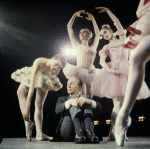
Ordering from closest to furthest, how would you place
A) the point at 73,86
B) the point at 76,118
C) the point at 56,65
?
the point at 76,118 < the point at 73,86 < the point at 56,65

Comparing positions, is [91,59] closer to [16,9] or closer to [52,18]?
[52,18]

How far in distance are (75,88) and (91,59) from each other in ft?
1.92

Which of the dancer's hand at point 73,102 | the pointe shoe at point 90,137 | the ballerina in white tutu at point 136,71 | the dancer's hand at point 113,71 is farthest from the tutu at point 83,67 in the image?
the ballerina in white tutu at point 136,71

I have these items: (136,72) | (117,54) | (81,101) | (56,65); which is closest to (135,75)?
(136,72)

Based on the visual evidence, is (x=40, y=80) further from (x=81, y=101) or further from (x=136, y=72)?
(x=136, y=72)

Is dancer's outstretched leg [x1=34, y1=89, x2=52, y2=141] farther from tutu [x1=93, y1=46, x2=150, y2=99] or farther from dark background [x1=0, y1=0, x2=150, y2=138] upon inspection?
dark background [x1=0, y1=0, x2=150, y2=138]

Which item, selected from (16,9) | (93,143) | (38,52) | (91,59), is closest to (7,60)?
(38,52)

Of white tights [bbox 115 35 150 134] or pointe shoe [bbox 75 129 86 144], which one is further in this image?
pointe shoe [bbox 75 129 86 144]

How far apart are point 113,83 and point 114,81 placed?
0.02m

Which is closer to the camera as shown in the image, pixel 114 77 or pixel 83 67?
pixel 114 77

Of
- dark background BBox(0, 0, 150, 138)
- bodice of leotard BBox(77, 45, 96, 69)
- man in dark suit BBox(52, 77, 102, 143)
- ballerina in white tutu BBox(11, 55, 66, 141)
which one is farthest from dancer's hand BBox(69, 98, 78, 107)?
dark background BBox(0, 0, 150, 138)

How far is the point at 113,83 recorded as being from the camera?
202 centimetres

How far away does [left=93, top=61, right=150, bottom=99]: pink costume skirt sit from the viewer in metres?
1.97

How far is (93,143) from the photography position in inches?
62.3
